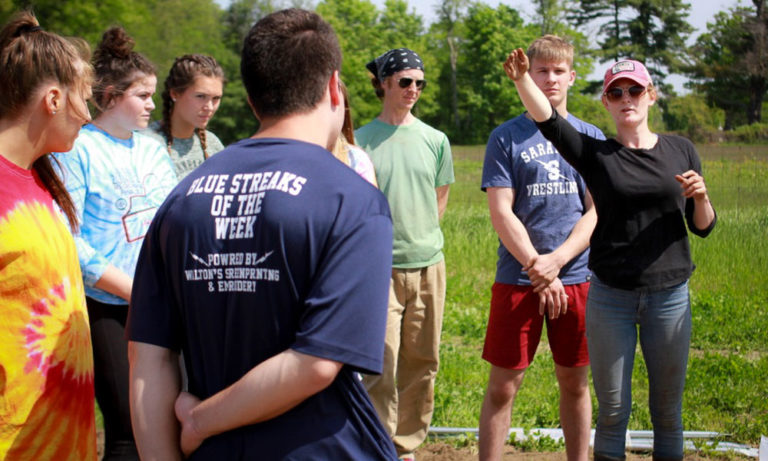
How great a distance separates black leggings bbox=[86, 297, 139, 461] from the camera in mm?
3068

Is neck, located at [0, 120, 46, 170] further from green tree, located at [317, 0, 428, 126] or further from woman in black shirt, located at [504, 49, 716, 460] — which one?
green tree, located at [317, 0, 428, 126]

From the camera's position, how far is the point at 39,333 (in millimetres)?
2258

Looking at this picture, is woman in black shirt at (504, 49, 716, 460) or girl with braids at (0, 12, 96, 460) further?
woman in black shirt at (504, 49, 716, 460)

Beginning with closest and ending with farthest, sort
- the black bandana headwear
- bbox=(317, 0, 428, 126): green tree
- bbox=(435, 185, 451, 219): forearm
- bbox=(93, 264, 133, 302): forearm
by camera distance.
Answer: bbox=(93, 264, 133, 302): forearm
the black bandana headwear
bbox=(435, 185, 451, 219): forearm
bbox=(317, 0, 428, 126): green tree

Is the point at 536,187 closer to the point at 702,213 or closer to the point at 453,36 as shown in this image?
the point at 702,213

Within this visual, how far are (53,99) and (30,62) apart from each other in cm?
13

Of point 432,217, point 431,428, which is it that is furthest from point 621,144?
point 431,428

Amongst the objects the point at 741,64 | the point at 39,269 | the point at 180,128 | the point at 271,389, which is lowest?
the point at 271,389

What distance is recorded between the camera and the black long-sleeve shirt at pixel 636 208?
11.1 ft

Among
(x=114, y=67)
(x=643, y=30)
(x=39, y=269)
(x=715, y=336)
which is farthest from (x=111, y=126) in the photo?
(x=643, y=30)

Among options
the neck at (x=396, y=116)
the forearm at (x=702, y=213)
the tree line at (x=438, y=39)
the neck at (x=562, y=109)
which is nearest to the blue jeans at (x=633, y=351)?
the forearm at (x=702, y=213)

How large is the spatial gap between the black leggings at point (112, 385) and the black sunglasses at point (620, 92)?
8.38ft

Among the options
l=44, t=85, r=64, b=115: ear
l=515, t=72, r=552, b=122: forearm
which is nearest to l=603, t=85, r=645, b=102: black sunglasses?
l=515, t=72, r=552, b=122: forearm

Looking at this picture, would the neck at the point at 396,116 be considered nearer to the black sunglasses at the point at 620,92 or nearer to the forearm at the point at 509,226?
the forearm at the point at 509,226
